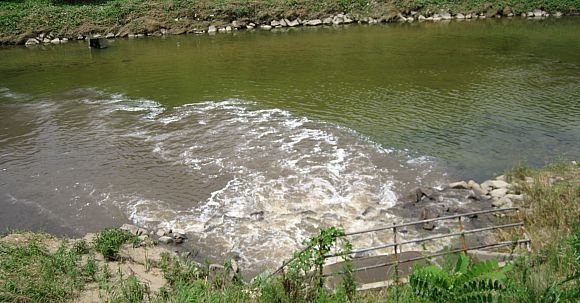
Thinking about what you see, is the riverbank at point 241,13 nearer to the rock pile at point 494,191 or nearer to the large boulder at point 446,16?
the large boulder at point 446,16

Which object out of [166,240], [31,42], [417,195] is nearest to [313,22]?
[31,42]

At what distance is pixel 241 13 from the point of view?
4506 cm

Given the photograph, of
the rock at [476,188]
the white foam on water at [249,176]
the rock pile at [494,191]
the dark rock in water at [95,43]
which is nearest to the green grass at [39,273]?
the white foam on water at [249,176]

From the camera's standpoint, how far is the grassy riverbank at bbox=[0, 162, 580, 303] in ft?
19.4

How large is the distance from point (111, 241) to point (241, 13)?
1513 inches

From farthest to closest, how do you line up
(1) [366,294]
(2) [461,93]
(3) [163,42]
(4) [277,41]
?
(3) [163,42] → (4) [277,41] → (2) [461,93] → (1) [366,294]

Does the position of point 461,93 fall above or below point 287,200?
above

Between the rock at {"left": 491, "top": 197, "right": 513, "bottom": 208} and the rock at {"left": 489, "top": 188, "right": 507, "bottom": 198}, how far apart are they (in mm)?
204

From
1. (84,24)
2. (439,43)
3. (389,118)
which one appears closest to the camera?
(389,118)

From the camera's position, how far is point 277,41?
37.3 m

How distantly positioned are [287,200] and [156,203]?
3.62 m

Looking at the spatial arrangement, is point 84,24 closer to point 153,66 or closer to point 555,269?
point 153,66

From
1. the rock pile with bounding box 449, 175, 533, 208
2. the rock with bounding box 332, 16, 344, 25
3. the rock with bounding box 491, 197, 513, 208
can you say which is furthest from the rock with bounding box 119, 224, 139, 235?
the rock with bounding box 332, 16, 344, 25

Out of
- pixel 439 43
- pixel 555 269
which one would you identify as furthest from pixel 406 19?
pixel 555 269
